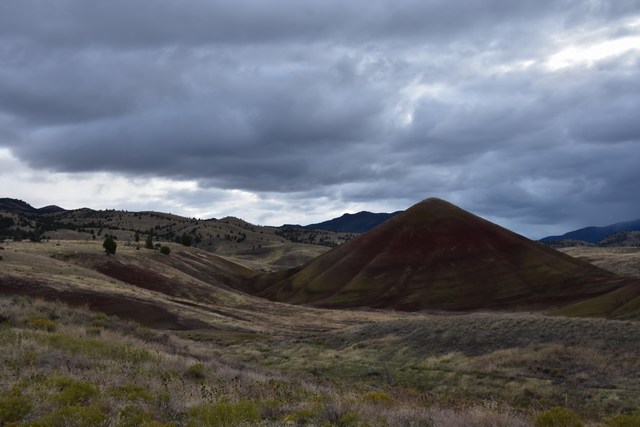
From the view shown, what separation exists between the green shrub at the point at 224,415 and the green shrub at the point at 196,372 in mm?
5704

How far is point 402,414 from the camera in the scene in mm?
11641

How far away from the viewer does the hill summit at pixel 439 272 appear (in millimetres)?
83188

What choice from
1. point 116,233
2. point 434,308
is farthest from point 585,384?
point 116,233

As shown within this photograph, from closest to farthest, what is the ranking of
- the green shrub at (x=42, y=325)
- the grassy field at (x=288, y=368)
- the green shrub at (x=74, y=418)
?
the green shrub at (x=74, y=418)
the grassy field at (x=288, y=368)
the green shrub at (x=42, y=325)

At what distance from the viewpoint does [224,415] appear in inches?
403

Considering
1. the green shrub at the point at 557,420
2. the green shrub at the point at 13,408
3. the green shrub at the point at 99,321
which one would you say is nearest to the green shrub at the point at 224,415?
the green shrub at the point at 13,408

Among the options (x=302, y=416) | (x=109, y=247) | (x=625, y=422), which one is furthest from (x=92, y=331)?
(x=109, y=247)

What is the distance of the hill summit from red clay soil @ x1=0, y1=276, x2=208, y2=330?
4330cm

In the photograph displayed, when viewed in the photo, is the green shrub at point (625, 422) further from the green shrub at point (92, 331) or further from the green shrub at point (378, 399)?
the green shrub at point (92, 331)

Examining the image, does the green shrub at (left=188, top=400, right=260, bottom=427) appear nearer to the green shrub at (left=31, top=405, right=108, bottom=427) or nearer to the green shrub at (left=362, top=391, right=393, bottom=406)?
the green shrub at (left=31, top=405, right=108, bottom=427)

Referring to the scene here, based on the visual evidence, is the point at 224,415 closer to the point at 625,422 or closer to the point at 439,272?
the point at 625,422

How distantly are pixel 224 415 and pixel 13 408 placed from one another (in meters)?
4.03

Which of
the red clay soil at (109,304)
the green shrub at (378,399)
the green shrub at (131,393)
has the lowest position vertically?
the red clay soil at (109,304)

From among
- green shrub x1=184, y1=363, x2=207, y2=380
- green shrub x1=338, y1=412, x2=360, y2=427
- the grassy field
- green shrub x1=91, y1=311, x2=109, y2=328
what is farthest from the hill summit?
green shrub x1=338, y1=412, x2=360, y2=427
